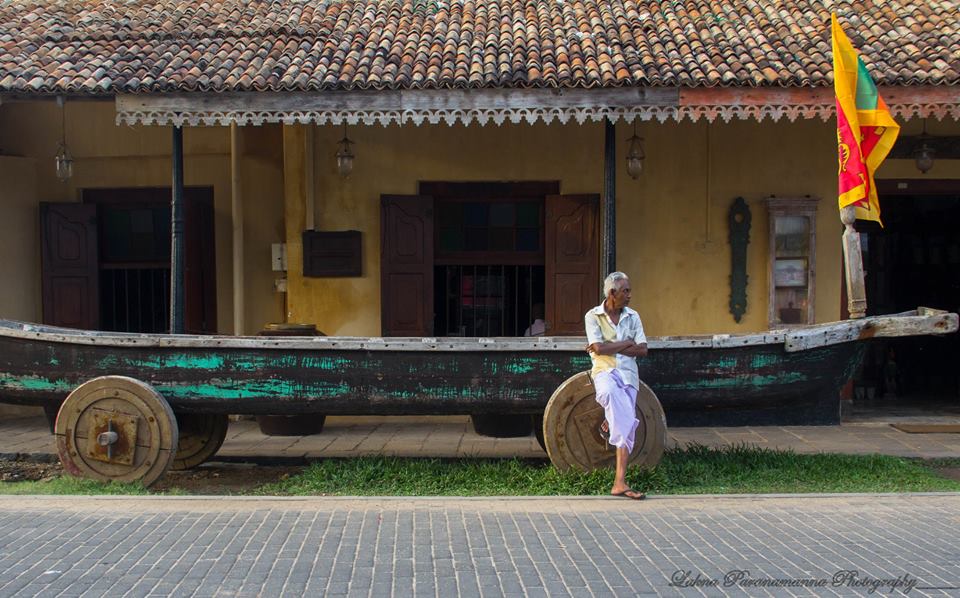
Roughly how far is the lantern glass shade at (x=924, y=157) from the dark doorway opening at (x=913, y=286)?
5.81 ft

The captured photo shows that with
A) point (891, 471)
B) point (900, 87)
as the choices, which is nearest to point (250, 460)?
point (891, 471)

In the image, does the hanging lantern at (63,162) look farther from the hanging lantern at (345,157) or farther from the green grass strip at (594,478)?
the green grass strip at (594,478)

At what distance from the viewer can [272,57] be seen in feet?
28.2

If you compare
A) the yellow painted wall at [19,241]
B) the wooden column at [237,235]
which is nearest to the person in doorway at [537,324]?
the wooden column at [237,235]

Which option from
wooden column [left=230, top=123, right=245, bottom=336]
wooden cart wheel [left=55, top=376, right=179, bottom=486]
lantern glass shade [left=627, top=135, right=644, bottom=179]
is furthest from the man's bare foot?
wooden column [left=230, top=123, right=245, bottom=336]

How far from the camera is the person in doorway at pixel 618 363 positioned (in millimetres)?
5957

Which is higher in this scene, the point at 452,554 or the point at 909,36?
the point at 909,36

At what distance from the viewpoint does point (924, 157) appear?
30.4 feet

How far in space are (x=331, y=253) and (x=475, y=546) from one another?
5.43 m

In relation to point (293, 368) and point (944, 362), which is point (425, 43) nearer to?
point (293, 368)

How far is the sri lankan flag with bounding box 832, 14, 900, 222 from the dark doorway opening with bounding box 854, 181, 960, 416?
14.9 feet

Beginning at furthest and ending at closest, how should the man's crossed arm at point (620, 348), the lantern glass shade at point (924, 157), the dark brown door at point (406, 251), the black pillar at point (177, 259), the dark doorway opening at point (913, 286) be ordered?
the dark doorway opening at point (913, 286), the dark brown door at point (406, 251), the lantern glass shade at point (924, 157), the black pillar at point (177, 259), the man's crossed arm at point (620, 348)

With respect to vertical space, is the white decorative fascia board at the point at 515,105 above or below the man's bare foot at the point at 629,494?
above

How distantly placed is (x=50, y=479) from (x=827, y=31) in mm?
8757
